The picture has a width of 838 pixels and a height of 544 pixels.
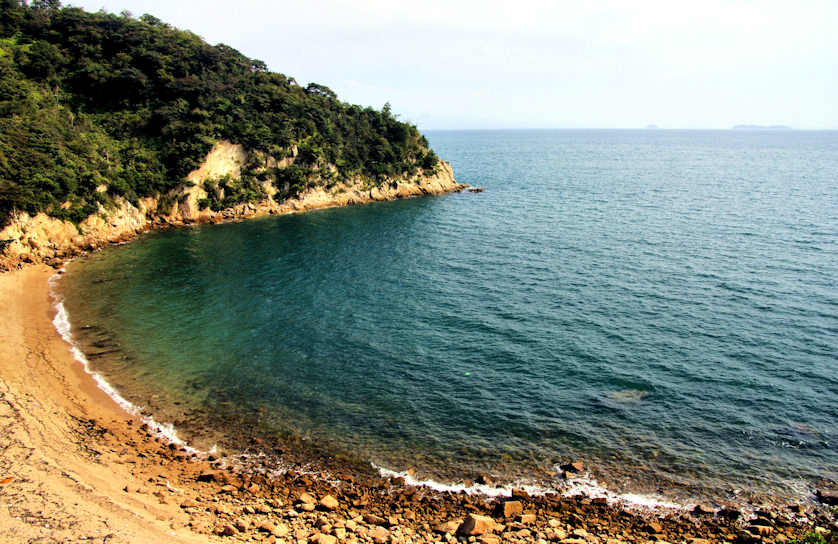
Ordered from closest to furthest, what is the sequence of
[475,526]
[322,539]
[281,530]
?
[322,539]
[281,530]
[475,526]

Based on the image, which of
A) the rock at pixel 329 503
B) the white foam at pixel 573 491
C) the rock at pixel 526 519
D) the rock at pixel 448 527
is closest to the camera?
the rock at pixel 448 527

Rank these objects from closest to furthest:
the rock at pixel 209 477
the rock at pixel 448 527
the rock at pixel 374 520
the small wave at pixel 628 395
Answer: the rock at pixel 448 527
the rock at pixel 374 520
the rock at pixel 209 477
the small wave at pixel 628 395

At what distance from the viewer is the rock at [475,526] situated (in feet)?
65.7

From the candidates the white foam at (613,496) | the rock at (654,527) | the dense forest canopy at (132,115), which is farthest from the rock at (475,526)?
the dense forest canopy at (132,115)

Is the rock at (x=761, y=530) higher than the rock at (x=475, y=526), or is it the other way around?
the rock at (x=475, y=526)

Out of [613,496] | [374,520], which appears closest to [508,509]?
[613,496]

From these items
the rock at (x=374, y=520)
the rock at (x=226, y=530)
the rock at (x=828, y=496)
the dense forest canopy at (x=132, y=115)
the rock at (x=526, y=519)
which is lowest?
the rock at (x=828, y=496)

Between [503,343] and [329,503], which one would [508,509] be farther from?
[503,343]

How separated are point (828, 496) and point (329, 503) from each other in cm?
2419

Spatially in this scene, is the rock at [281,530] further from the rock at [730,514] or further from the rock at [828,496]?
the rock at [828,496]

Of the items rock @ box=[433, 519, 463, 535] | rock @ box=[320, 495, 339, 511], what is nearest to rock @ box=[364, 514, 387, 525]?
rock @ box=[320, 495, 339, 511]

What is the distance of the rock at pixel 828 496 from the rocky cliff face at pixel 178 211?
70995 millimetres

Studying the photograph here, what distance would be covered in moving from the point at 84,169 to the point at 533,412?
6760 centimetres

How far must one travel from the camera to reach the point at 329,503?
72.4ft
